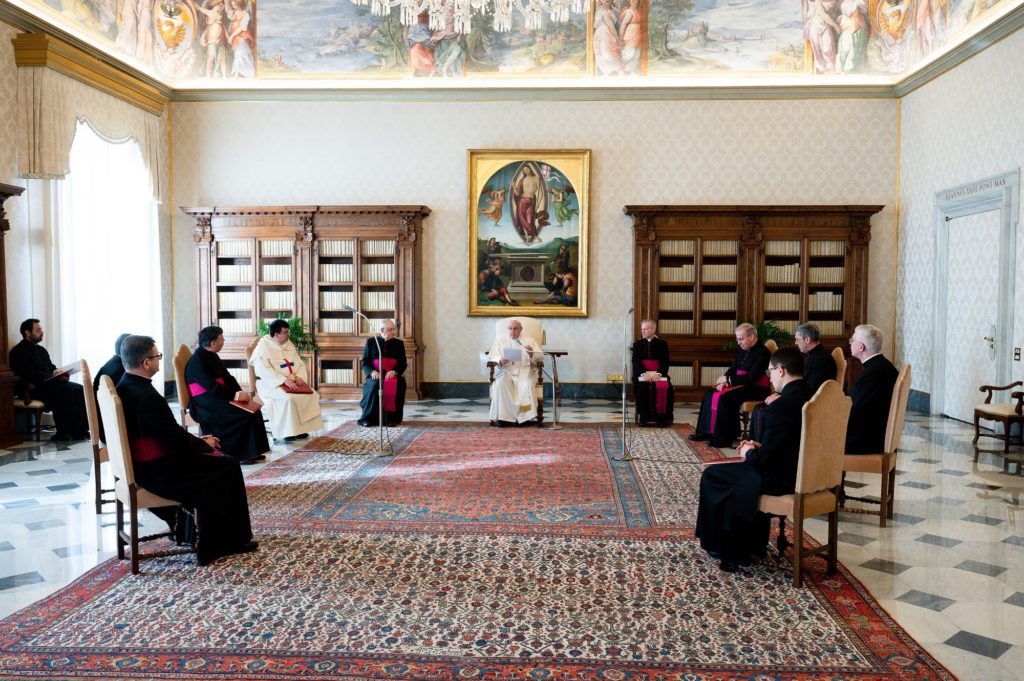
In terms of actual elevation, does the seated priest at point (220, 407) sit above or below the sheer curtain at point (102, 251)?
below

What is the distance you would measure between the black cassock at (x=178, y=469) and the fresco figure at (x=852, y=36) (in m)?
11.2

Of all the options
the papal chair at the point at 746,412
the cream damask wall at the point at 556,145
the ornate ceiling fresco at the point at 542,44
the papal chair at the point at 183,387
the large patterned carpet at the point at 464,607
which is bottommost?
the large patterned carpet at the point at 464,607

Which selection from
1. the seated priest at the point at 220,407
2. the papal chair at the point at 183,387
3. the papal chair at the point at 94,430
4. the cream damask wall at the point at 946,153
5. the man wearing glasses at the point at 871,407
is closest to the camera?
the papal chair at the point at 94,430

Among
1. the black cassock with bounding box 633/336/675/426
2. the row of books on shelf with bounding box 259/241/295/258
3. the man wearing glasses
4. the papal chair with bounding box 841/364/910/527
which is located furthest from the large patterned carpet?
the row of books on shelf with bounding box 259/241/295/258

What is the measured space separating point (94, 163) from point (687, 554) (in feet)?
32.7

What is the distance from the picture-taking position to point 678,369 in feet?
39.5

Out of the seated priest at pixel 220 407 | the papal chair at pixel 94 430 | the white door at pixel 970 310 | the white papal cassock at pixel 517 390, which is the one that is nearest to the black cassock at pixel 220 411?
the seated priest at pixel 220 407

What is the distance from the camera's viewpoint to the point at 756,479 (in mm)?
4477

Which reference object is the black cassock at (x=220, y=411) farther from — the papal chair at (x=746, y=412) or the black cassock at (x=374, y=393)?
the papal chair at (x=746, y=412)

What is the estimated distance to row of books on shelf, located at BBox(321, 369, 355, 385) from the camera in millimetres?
12047

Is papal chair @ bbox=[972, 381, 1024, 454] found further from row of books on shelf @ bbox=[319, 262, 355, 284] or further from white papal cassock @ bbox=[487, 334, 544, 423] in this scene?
row of books on shelf @ bbox=[319, 262, 355, 284]

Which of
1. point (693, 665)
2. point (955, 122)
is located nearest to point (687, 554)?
point (693, 665)

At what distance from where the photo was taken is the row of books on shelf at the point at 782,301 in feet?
39.0

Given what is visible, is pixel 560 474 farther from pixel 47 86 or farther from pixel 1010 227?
pixel 47 86
